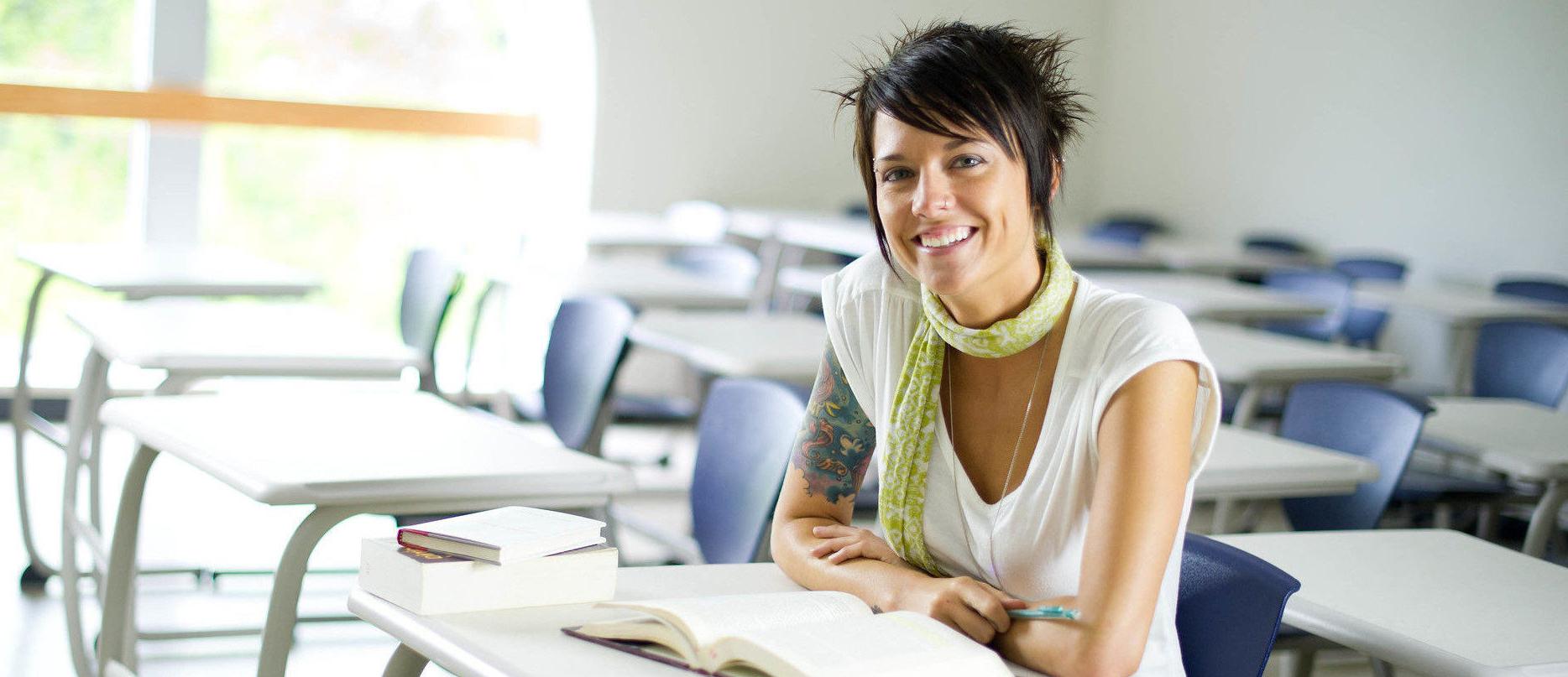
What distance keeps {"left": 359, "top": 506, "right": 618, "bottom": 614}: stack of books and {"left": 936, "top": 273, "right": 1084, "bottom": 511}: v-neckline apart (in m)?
0.41

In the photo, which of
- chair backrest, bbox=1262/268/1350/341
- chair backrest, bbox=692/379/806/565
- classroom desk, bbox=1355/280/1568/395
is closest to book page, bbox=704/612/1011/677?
chair backrest, bbox=692/379/806/565

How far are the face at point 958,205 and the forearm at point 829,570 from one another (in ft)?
1.05

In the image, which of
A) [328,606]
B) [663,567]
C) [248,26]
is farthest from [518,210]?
[663,567]

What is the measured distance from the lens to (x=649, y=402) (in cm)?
434

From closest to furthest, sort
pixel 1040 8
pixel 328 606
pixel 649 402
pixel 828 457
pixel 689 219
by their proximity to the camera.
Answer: pixel 828 457 < pixel 328 606 < pixel 649 402 < pixel 689 219 < pixel 1040 8

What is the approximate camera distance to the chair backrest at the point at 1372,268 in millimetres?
6363

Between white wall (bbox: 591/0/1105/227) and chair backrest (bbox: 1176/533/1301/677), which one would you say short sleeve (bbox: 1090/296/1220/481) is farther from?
white wall (bbox: 591/0/1105/227)

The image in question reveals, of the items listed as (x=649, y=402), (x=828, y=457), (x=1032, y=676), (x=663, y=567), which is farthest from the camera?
(x=649, y=402)

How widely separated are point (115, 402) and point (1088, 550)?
161 centimetres

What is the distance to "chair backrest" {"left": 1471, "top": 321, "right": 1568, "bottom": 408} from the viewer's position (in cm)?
418

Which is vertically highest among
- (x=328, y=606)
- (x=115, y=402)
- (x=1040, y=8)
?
(x=1040, y=8)

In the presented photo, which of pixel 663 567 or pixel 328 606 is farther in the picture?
pixel 328 606

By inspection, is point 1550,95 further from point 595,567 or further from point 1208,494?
point 595,567

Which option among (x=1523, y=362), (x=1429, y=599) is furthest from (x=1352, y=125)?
(x=1429, y=599)
